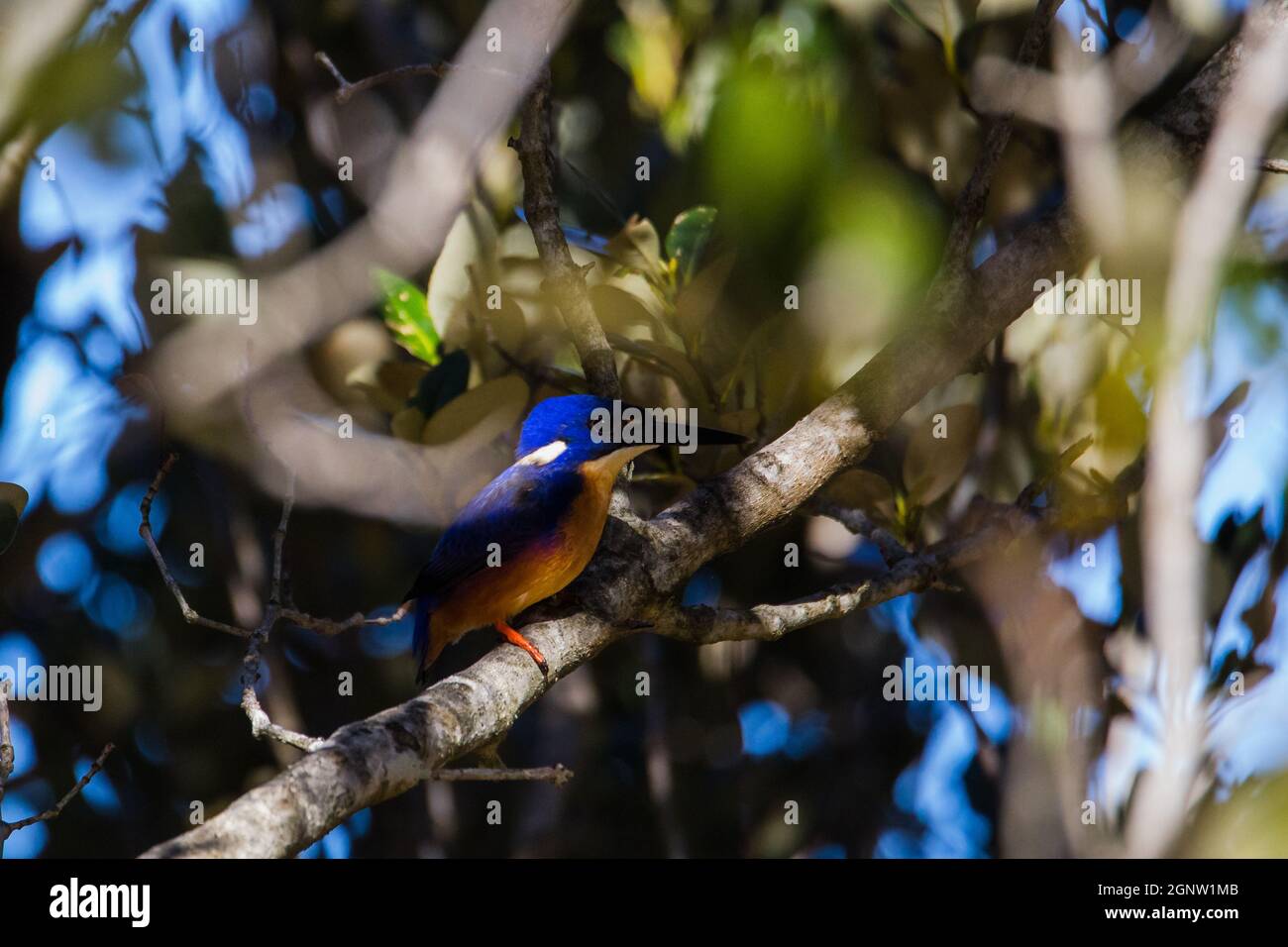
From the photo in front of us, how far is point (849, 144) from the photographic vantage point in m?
2.96

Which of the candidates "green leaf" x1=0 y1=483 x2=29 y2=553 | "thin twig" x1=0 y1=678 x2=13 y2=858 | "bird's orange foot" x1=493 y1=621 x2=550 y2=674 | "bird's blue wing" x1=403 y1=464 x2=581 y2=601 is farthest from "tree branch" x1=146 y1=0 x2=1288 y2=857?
"green leaf" x1=0 y1=483 x2=29 y2=553

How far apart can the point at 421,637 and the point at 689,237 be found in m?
1.09

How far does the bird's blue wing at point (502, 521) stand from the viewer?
226 cm

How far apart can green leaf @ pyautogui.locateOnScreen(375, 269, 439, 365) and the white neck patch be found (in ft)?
1.54

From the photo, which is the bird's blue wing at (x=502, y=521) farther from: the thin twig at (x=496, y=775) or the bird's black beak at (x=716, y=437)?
the thin twig at (x=496, y=775)

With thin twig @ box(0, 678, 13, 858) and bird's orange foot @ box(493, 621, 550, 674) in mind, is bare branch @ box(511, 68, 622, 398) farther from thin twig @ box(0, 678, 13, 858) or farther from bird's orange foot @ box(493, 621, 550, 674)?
thin twig @ box(0, 678, 13, 858)

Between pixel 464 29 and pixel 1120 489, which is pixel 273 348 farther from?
pixel 1120 489

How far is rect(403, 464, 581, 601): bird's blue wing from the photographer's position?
226 centimetres

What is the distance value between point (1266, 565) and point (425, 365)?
209 cm

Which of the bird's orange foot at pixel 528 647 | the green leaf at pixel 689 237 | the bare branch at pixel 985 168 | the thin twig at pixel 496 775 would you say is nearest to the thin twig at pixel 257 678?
the thin twig at pixel 496 775

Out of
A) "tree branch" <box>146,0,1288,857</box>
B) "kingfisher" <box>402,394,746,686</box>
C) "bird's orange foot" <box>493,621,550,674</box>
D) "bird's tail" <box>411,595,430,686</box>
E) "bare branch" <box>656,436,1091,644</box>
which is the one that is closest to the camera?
"tree branch" <box>146,0,1288,857</box>

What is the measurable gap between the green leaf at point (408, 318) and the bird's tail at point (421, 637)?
0.59 meters

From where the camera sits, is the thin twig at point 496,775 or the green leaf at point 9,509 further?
the green leaf at point 9,509
